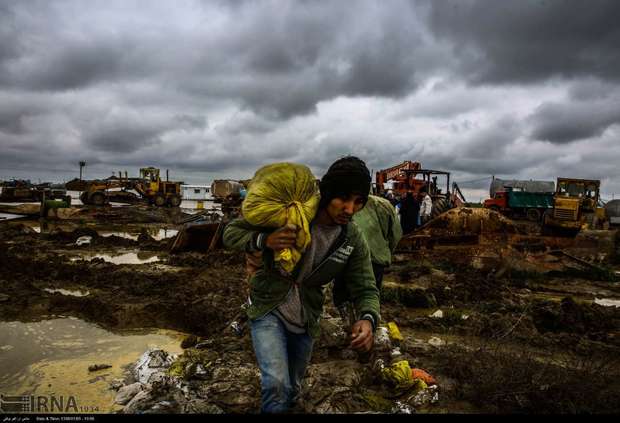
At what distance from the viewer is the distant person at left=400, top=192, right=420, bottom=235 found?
35.8ft

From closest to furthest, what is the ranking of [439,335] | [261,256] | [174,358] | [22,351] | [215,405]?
[261,256], [215,405], [174,358], [22,351], [439,335]

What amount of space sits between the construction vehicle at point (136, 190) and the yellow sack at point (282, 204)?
29.6 meters

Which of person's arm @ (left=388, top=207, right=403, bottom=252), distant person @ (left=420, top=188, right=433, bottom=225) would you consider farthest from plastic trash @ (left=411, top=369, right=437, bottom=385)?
distant person @ (left=420, top=188, right=433, bottom=225)

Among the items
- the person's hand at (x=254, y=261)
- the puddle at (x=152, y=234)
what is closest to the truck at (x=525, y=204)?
the puddle at (x=152, y=234)

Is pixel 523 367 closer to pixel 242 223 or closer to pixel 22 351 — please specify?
pixel 242 223

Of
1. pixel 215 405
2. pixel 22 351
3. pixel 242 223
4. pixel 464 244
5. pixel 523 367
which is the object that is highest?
pixel 242 223

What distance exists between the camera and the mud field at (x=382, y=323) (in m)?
2.83

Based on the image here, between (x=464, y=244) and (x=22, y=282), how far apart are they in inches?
352

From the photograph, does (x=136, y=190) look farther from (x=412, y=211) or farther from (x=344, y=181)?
(x=344, y=181)

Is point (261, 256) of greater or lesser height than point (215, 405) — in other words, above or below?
above

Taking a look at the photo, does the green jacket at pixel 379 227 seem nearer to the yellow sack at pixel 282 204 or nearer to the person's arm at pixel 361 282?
the person's arm at pixel 361 282

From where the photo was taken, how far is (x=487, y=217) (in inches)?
340

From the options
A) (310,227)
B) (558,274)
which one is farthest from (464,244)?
(310,227)

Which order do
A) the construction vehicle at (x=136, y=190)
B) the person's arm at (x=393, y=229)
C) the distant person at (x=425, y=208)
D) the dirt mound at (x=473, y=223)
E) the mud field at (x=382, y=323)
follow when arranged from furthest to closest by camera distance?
the construction vehicle at (x=136, y=190) < the distant person at (x=425, y=208) < the dirt mound at (x=473, y=223) < the person's arm at (x=393, y=229) < the mud field at (x=382, y=323)
